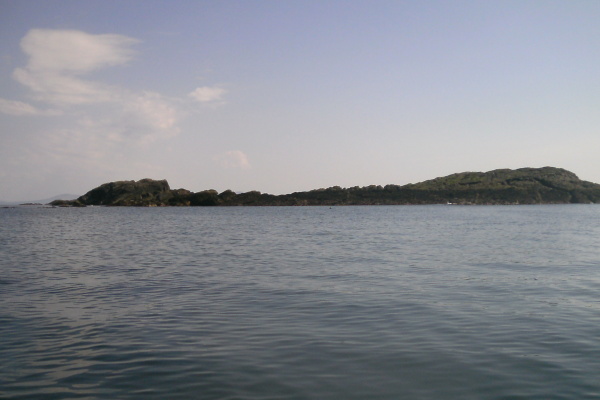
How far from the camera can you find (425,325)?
14.2 m

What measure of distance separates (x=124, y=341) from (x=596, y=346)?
38.0 feet

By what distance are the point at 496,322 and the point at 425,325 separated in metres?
2.20

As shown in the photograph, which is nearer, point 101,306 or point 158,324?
point 158,324

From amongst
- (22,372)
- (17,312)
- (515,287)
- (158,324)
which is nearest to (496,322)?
(515,287)

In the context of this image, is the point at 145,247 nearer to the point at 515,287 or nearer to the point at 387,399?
the point at 515,287

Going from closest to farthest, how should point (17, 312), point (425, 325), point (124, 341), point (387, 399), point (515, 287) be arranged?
1. point (387, 399)
2. point (124, 341)
3. point (425, 325)
4. point (17, 312)
5. point (515, 287)

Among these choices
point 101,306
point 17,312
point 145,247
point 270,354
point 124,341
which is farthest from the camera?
point 145,247

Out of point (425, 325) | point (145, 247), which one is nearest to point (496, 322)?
point (425, 325)

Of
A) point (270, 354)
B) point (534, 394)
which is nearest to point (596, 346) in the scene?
point (534, 394)

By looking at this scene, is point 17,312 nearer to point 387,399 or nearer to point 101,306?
point 101,306

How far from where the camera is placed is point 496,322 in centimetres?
1456

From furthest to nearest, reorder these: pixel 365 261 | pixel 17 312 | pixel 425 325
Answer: pixel 365 261
pixel 17 312
pixel 425 325

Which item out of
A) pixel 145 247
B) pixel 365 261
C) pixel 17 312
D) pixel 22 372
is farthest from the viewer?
pixel 145 247

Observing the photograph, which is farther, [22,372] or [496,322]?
[496,322]
